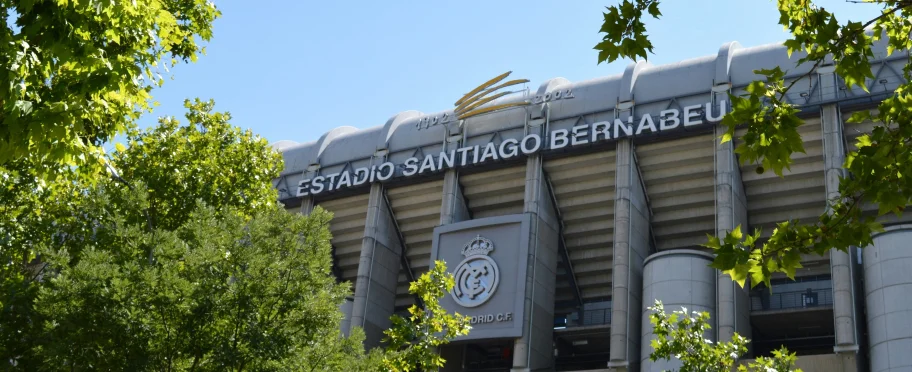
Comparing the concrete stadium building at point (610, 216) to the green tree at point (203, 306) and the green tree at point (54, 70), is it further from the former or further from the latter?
the green tree at point (54, 70)

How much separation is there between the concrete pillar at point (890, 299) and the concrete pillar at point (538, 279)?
16.4 m

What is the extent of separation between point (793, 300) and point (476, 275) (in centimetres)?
1707

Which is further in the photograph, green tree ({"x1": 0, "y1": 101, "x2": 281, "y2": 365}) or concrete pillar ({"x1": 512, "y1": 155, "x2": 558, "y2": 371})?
concrete pillar ({"x1": 512, "y1": 155, "x2": 558, "y2": 371})

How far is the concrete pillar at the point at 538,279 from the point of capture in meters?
49.1

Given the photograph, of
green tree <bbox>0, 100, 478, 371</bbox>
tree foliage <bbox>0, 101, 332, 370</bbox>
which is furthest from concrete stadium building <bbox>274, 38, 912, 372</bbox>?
tree foliage <bbox>0, 101, 332, 370</bbox>

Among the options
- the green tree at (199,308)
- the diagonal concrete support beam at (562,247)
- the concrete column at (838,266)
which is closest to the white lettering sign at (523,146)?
the diagonal concrete support beam at (562,247)

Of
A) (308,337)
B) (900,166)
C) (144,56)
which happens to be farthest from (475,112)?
(900,166)

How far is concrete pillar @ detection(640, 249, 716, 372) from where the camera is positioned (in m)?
45.0

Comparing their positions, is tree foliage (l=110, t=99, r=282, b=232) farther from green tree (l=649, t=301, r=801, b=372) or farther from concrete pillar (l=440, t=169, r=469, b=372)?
concrete pillar (l=440, t=169, r=469, b=372)

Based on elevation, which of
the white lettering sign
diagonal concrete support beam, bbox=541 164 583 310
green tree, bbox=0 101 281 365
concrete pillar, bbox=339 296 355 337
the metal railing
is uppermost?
the white lettering sign

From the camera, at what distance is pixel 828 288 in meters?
49.4

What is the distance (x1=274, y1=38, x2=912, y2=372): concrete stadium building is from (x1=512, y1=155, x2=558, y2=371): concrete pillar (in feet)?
0.40

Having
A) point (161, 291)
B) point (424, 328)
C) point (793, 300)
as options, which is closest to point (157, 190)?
point (161, 291)

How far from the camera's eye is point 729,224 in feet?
155
